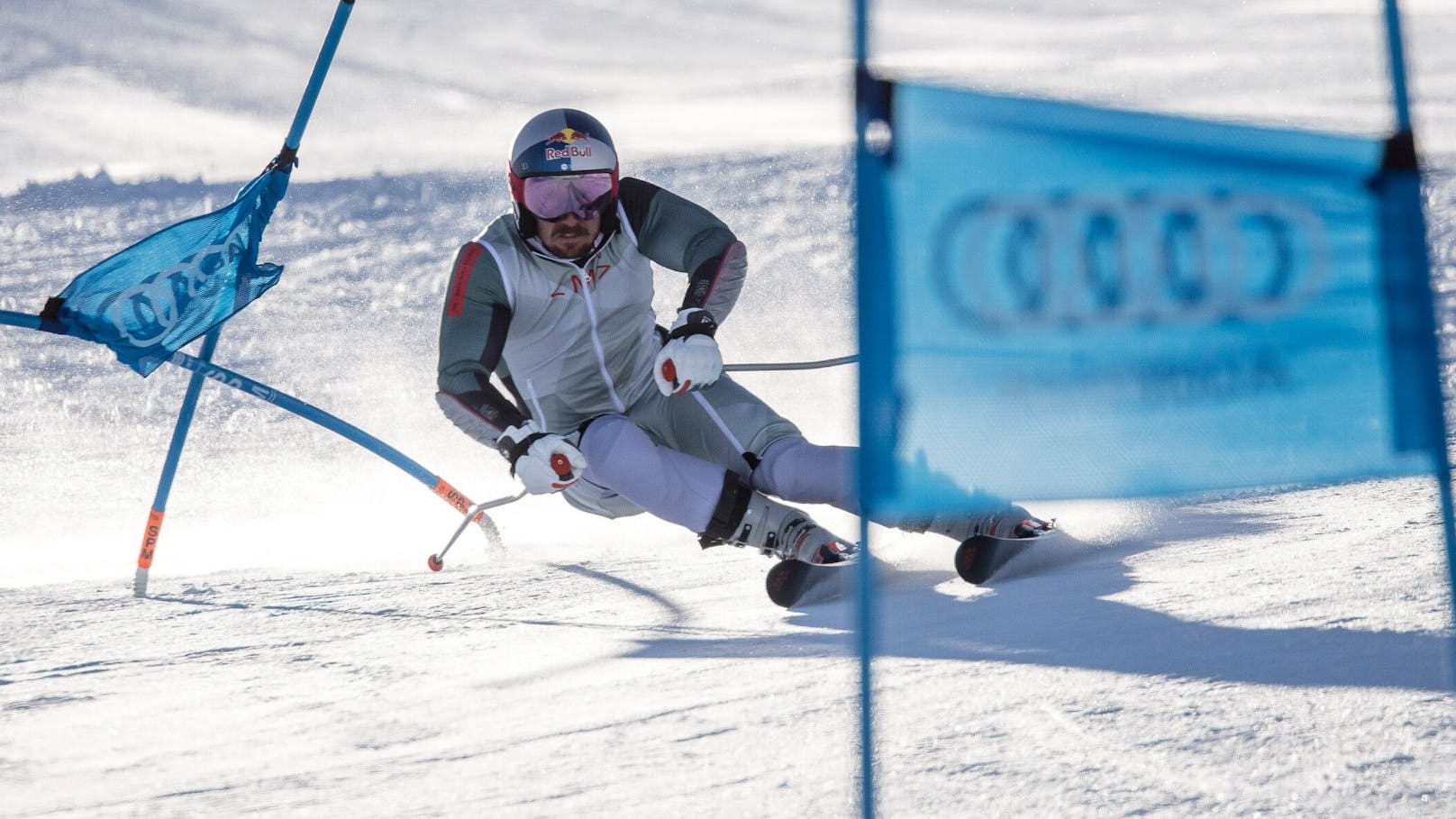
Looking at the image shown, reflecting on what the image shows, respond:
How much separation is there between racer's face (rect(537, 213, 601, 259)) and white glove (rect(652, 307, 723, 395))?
359 millimetres

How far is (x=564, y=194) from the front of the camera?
3.92m

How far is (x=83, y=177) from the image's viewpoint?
13070 millimetres

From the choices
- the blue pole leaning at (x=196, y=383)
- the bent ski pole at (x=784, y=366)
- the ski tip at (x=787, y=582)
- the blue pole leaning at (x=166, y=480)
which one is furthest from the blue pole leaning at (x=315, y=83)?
the ski tip at (x=787, y=582)

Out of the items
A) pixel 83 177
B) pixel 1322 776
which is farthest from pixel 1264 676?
pixel 83 177

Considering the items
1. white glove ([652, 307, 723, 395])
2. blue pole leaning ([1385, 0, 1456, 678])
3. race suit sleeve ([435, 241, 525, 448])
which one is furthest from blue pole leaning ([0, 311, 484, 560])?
blue pole leaning ([1385, 0, 1456, 678])

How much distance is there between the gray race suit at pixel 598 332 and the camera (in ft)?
12.9

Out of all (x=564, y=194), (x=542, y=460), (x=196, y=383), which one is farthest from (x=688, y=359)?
(x=196, y=383)

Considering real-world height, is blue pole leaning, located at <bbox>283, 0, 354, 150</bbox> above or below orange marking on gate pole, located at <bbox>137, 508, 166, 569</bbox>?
above

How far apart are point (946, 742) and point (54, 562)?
449 cm

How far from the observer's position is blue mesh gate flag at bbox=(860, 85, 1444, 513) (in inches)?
98.1

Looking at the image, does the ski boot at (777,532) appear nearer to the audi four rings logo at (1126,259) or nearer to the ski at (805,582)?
the ski at (805,582)

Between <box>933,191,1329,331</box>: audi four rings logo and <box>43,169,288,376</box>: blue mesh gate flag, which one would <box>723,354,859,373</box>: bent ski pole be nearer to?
<box>43,169,288,376</box>: blue mesh gate flag

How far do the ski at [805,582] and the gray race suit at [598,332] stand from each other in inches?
18.4

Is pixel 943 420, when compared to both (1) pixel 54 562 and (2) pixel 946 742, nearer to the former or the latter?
(2) pixel 946 742
